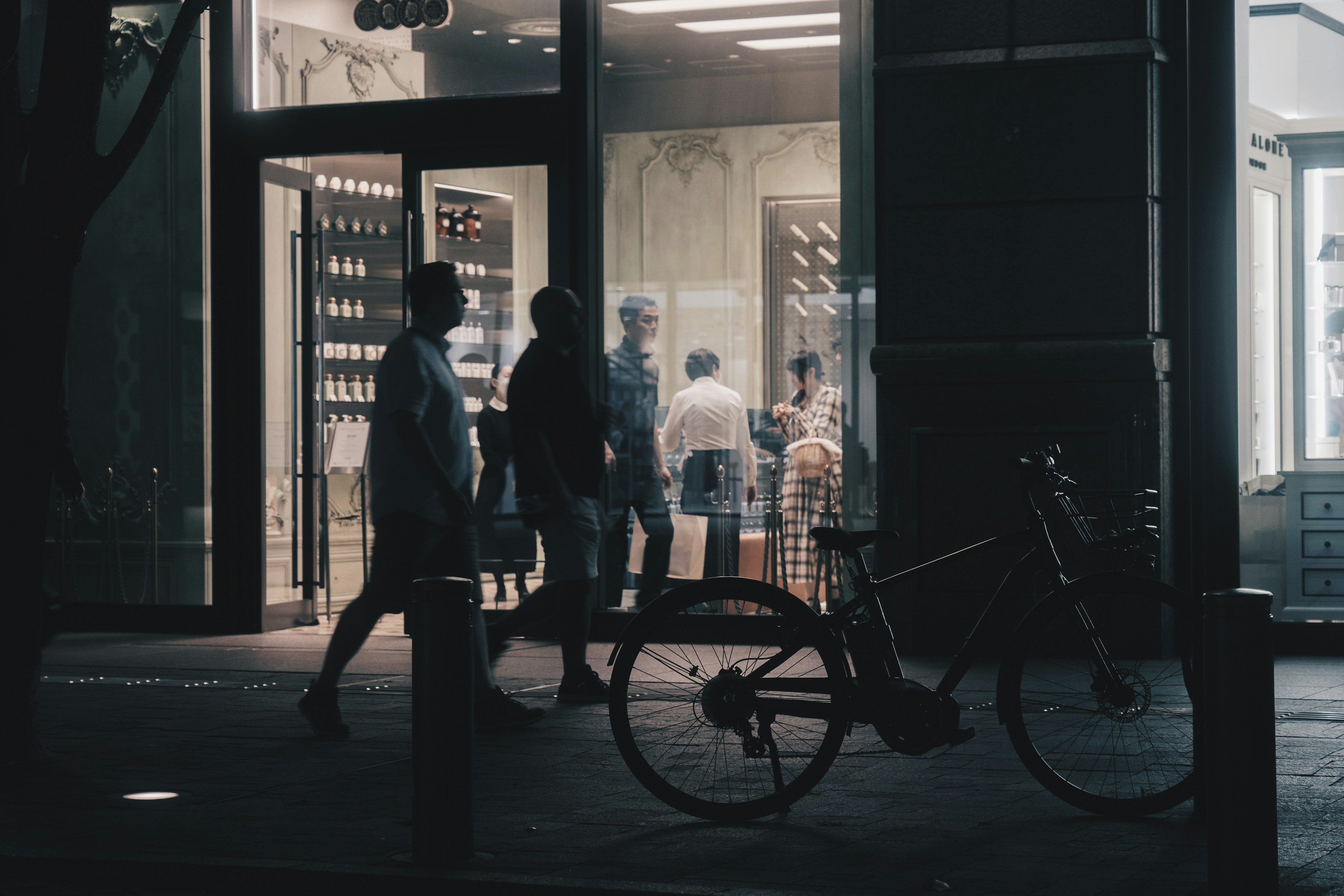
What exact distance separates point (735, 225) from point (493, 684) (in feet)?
13.3

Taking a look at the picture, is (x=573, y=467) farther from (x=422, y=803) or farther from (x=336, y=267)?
(x=336, y=267)

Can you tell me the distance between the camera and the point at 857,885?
4066 millimetres

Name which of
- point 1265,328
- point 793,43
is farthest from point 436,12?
point 1265,328

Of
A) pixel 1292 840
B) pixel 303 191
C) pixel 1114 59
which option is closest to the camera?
pixel 1292 840

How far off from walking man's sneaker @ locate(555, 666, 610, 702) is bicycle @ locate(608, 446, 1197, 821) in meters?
2.13

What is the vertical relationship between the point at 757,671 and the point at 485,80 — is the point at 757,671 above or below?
below

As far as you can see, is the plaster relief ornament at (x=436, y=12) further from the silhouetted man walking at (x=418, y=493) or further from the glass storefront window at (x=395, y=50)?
the silhouetted man walking at (x=418, y=493)

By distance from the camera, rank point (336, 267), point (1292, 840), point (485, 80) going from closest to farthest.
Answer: point (1292, 840)
point (485, 80)
point (336, 267)

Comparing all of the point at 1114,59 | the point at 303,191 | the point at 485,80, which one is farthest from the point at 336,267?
the point at 1114,59

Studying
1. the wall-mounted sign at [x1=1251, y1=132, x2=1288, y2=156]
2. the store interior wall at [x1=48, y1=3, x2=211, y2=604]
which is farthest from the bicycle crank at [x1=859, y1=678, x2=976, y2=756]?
the store interior wall at [x1=48, y1=3, x2=211, y2=604]

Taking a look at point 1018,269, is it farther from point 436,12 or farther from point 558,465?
point 436,12

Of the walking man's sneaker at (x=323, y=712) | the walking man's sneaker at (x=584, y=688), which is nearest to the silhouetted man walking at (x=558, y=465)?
the walking man's sneaker at (x=584, y=688)

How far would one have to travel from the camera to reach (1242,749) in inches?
149

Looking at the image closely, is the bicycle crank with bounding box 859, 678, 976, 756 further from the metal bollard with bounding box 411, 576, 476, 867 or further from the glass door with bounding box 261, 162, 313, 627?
the glass door with bounding box 261, 162, 313, 627
